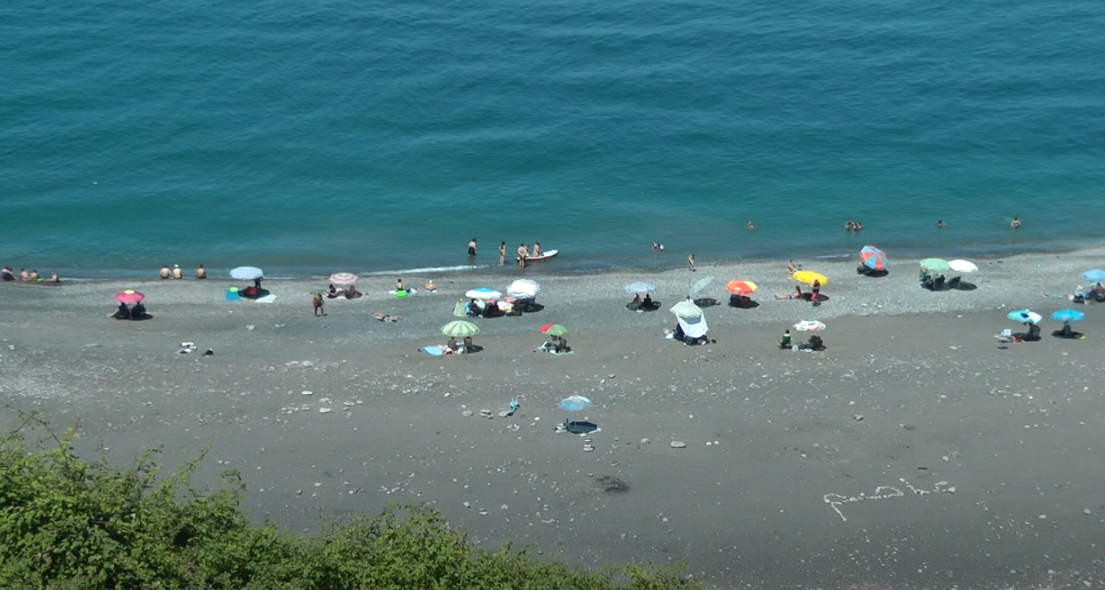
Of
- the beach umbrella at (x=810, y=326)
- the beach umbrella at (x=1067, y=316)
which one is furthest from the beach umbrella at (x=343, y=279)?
the beach umbrella at (x=1067, y=316)

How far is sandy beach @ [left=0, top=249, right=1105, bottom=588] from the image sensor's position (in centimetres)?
2902

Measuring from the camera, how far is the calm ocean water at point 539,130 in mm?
58969

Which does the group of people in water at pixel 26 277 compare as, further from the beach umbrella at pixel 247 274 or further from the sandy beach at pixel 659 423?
the beach umbrella at pixel 247 274

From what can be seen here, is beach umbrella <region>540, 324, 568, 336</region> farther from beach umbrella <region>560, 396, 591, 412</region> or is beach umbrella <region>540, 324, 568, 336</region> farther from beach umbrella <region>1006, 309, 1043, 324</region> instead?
beach umbrella <region>1006, 309, 1043, 324</region>

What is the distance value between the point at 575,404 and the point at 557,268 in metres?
19.9

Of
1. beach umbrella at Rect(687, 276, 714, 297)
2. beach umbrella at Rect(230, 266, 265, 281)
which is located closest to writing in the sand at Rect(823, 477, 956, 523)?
beach umbrella at Rect(687, 276, 714, 297)

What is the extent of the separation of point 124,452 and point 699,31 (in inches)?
2531

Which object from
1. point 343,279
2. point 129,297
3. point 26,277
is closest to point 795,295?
point 343,279

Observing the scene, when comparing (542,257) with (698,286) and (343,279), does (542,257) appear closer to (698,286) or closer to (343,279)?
(343,279)

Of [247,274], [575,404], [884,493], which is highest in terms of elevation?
[247,274]

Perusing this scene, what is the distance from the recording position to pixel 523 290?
149ft

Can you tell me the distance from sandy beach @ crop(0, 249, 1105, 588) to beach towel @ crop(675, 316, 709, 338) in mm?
914

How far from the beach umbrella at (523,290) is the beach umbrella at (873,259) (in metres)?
14.1

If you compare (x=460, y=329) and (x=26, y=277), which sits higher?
(x=26, y=277)
